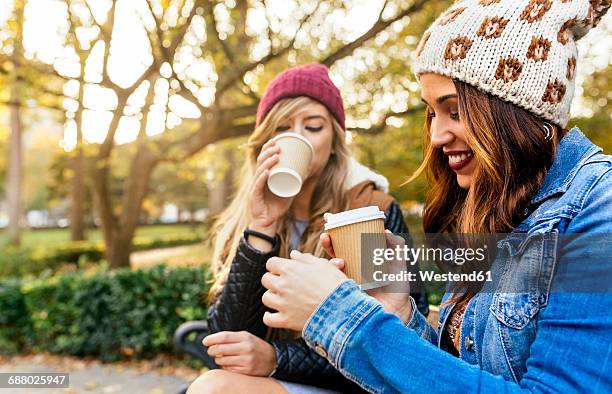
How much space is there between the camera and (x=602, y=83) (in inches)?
283

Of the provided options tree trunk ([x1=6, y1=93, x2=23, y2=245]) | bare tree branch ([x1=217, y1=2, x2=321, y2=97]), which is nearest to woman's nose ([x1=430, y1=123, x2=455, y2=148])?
bare tree branch ([x1=217, y1=2, x2=321, y2=97])

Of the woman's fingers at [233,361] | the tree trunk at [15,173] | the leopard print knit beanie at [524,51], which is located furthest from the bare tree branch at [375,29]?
the tree trunk at [15,173]

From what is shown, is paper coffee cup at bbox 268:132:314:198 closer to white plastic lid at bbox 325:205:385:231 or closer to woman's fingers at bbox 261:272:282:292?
white plastic lid at bbox 325:205:385:231

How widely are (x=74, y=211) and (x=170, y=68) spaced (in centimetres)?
1316

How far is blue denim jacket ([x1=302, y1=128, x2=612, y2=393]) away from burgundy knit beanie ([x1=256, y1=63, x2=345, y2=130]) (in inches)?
54.2

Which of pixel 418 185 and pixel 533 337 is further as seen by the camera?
pixel 418 185

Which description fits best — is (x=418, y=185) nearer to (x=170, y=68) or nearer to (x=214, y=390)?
(x=170, y=68)

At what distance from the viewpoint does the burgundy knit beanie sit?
242 cm

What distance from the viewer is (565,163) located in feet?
4.18

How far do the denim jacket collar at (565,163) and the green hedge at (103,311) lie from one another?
4.09 metres

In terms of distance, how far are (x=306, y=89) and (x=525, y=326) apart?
1618 millimetres

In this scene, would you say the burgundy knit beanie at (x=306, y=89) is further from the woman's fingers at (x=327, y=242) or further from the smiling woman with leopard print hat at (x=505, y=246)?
the woman's fingers at (x=327, y=242)

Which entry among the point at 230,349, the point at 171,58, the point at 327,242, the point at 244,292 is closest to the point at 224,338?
the point at 230,349

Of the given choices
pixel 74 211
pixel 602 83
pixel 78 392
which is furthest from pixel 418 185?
pixel 74 211
